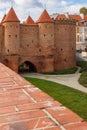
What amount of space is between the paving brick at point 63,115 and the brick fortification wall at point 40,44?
41285mm

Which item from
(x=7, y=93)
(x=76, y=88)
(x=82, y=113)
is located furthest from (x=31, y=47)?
(x=7, y=93)

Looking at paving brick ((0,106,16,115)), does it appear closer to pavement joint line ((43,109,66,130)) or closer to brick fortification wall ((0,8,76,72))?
pavement joint line ((43,109,66,130))

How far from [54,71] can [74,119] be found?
45.1 metres

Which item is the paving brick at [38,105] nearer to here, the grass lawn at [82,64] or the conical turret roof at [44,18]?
the conical turret roof at [44,18]

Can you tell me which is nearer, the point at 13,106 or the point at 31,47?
the point at 13,106

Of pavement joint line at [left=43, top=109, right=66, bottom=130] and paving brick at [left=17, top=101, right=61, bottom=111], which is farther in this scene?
paving brick at [left=17, top=101, right=61, bottom=111]

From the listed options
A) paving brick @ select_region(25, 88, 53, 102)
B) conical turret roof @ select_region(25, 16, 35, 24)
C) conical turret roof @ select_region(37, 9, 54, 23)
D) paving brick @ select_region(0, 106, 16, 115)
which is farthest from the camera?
conical turret roof @ select_region(25, 16, 35, 24)

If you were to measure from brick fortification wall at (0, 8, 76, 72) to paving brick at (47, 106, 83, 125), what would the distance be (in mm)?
41285

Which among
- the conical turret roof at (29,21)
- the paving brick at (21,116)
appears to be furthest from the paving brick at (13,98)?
the conical turret roof at (29,21)

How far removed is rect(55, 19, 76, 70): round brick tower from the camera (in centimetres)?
4903

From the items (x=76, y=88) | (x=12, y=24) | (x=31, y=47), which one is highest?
(x=12, y=24)

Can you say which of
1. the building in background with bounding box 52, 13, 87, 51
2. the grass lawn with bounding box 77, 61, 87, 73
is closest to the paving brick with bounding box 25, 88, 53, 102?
the grass lawn with bounding box 77, 61, 87, 73

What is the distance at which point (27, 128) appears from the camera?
2785 mm

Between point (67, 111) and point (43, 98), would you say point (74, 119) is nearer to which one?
point (67, 111)
